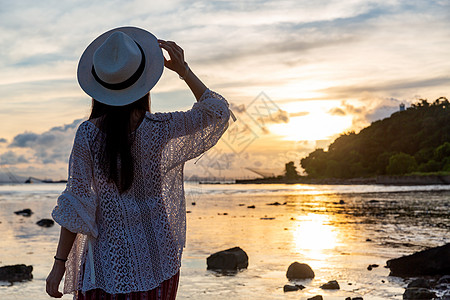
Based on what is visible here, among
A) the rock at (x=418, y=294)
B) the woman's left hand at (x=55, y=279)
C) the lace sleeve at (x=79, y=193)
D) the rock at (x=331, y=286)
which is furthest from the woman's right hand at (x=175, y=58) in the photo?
the rock at (x=331, y=286)

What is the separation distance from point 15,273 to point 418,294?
280 inches

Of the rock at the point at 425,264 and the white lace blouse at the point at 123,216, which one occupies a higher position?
the white lace blouse at the point at 123,216

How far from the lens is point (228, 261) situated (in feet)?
37.6

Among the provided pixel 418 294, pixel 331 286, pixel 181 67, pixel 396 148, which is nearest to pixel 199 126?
pixel 181 67

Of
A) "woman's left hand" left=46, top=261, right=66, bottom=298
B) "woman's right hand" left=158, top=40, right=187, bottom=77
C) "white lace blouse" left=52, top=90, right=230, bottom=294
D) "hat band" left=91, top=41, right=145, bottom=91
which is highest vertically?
"woman's right hand" left=158, top=40, right=187, bottom=77

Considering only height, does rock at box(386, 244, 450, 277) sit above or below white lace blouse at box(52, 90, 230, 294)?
below

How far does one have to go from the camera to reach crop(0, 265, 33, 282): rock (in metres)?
10.4

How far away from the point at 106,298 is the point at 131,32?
51.7 inches

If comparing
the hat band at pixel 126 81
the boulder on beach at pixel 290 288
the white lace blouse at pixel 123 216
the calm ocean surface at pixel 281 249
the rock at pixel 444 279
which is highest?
the hat band at pixel 126 81

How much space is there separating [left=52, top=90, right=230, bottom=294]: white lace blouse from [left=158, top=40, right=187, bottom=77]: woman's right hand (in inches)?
10.6

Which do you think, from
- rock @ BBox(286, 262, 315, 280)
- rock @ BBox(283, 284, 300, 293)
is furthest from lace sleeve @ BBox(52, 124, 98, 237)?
rock @ BBox(286, 262, 315, 280)

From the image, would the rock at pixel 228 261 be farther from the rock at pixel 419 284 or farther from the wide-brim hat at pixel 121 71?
the wide-brim hat at pixel 121 71

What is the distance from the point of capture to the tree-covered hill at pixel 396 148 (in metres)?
122

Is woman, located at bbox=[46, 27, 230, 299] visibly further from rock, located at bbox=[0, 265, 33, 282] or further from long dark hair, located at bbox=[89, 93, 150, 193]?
rock, located at bbox=[0, 265, 33, 282]
